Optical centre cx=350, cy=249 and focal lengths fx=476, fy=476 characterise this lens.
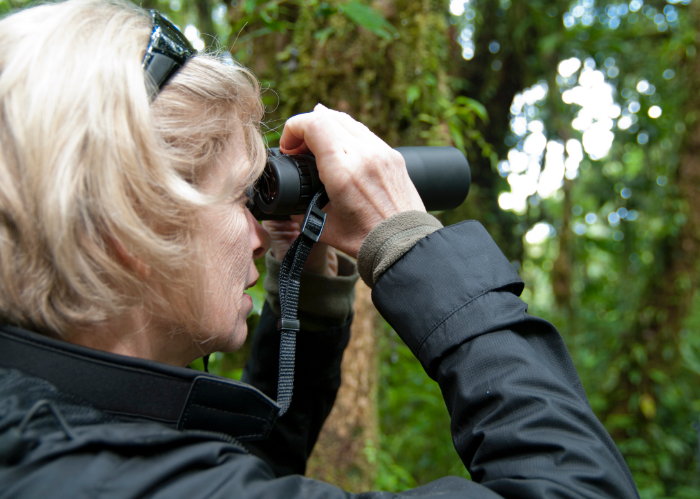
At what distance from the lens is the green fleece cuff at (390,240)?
85 cm

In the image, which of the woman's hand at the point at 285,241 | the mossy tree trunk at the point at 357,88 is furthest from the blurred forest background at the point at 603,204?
the woman's hand at the point at 285,241

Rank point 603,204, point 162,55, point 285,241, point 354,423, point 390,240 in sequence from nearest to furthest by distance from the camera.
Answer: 1. point 162,55
2. point 390,240
3. point 285,241
4. point 354,423
5. point 603,204

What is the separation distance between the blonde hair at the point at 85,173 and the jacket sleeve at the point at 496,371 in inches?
15.4

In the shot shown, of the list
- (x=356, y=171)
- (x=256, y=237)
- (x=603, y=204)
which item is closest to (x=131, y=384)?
(x=256, y=237)

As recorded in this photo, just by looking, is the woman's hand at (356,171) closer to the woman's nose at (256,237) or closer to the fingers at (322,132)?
the fingers at (322,132)

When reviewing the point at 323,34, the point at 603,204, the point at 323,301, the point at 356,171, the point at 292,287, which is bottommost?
the point at 603,204

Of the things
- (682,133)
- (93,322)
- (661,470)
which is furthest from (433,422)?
(682,133)

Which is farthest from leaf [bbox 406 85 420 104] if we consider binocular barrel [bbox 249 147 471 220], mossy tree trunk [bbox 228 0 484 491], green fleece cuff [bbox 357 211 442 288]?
green fleece cuff [bbox 357 211 442 288]

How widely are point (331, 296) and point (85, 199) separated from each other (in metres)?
0.62

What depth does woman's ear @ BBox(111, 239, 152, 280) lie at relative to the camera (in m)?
0.70

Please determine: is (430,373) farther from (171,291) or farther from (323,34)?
(323,34)

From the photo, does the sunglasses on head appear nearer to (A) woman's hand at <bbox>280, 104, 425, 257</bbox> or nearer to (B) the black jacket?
(A) woman's hand at <bbox>280, 104, 425, 257</bbox>

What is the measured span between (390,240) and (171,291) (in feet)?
1.27

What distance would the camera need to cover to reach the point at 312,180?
992mm
